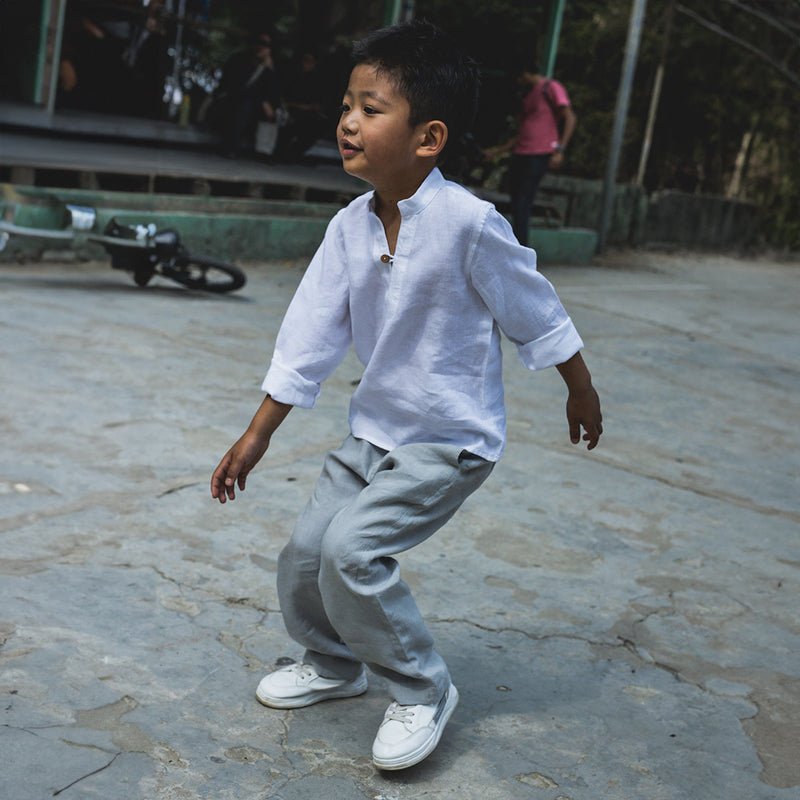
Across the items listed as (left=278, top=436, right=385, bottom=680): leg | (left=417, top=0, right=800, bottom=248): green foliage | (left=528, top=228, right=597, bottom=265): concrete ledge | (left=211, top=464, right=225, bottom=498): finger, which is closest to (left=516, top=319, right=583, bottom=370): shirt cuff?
(left=278, top=436, right=385, bottom=680): leg

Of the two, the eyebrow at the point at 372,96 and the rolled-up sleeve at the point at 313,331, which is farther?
the rolled-up sleeve at the point at 313,331

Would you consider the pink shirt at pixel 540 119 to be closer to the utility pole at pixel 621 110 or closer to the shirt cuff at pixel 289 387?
the utility pole at pixel 621 110

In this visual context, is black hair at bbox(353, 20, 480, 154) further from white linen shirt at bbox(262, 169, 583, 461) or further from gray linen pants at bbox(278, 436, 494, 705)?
gray linen pants at bbox(278, 436, 494, 705)

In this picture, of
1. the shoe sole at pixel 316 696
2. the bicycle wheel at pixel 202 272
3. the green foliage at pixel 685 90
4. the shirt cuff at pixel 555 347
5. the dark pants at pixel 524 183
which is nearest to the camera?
the shirt cuff at pixel 555 347

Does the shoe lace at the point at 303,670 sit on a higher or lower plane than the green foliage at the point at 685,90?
lower

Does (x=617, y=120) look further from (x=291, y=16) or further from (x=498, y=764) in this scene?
(x=498, y=764)

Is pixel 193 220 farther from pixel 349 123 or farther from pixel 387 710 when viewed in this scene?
pixel 387 710

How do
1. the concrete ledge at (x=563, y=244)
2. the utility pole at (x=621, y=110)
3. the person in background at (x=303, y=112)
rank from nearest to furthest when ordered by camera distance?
1. the concrete ledge at (x=563, y=244)
2. the person in background at (x=303, y=112)
3. the utility pole at (x=621, y=110)

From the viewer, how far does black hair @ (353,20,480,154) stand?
6.01ft

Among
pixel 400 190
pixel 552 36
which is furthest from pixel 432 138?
pixel 552 36

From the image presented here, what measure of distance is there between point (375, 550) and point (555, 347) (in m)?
0.49

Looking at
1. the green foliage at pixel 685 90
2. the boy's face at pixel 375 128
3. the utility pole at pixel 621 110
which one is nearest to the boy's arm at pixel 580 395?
the boy's face at pixel 375 128

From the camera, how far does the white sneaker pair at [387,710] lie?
1.85 meters

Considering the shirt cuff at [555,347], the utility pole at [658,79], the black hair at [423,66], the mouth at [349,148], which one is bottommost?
the shirt cuff at [555,347]
